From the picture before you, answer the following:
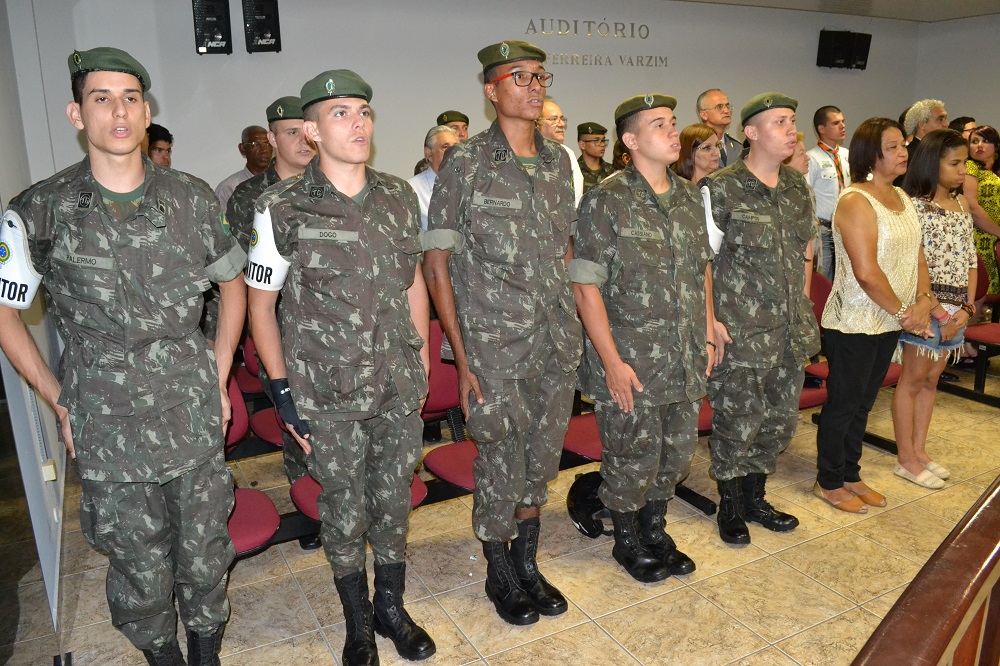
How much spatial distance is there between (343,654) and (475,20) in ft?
19.0

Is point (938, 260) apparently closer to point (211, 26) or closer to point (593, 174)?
point (593, 174)

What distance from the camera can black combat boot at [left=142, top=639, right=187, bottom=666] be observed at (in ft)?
7.22

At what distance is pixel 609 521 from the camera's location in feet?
11.1

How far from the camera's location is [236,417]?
9.50ft

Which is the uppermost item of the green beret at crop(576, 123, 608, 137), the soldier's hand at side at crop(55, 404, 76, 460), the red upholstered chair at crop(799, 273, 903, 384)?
the green beret at crop(576, 123, 608, 137)

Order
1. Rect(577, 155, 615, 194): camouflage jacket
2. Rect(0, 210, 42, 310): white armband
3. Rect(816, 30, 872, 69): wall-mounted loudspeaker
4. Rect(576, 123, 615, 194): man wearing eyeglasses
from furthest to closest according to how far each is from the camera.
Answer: Rect(816, 30, 872, 69): wall-mounted loudspeaker < Rect(576, 123, 615, 194): man wearing eyeglasses < Rect(577, 155, 615, 194): camouflage jacket < Rect(0, 210, 42, 310): white armband

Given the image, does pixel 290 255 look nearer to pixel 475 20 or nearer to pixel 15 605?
pixel 15 605

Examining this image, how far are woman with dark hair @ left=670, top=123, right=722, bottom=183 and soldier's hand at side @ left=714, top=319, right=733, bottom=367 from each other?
110 centimetres

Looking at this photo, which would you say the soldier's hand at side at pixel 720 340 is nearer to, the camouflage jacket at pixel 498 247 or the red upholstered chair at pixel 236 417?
the camouflage jacket at pixel 498 247

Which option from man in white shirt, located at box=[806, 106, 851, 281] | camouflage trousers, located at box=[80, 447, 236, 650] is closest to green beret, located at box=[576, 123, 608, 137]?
man in white shirt, located at box=[806, 106, 851, 281]

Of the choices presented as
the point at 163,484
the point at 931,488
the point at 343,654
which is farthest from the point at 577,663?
the point at 931,488

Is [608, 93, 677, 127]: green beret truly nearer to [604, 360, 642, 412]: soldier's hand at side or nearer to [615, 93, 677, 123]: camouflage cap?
[615, 93, 677, 123]: camouflage cap

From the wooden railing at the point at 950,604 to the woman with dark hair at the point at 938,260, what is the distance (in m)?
2.63

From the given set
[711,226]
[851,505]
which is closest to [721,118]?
[711,226]
